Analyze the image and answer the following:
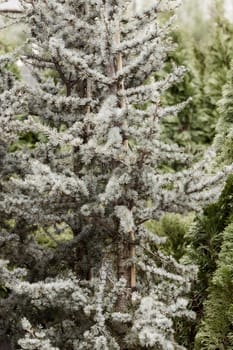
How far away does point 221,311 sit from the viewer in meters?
4.80

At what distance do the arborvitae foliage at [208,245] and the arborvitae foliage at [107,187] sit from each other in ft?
2.35

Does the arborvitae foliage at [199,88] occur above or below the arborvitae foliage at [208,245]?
above

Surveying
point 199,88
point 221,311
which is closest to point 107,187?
point 221,311

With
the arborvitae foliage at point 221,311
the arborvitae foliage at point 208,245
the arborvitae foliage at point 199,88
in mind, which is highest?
the arborvitae foliage at point 199,88

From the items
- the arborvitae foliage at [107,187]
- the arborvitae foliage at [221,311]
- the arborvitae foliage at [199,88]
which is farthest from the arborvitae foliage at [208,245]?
the arborvitae foliage at [199,88]

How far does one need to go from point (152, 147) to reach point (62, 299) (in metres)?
1.23

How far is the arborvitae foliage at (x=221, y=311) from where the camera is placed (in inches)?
186

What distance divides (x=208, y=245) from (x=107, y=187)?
1.65 meters

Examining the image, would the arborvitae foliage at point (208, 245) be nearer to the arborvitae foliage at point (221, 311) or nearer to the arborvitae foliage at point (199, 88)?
the arborvitae foliage at point (221, 311)

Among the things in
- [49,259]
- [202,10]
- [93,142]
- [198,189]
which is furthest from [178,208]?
[202,10]

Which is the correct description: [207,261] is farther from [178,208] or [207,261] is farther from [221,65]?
[221,65]

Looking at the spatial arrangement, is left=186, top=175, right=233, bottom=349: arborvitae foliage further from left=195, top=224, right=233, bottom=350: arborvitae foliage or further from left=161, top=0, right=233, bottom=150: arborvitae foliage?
left=161, top=0, right=233, bottom=150: arborvitae foliage

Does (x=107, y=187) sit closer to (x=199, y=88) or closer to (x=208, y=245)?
(x=208, y=245)

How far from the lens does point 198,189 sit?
4277mm
